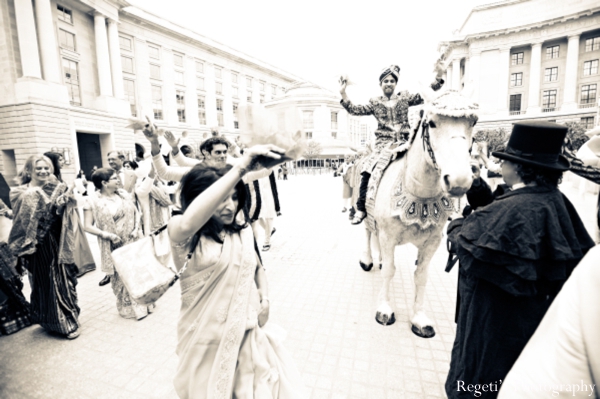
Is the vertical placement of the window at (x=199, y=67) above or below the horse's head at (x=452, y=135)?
above

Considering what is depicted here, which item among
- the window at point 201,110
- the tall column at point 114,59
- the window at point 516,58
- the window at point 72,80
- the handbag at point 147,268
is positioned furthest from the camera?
the window at point 516,58

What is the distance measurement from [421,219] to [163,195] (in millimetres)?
5509

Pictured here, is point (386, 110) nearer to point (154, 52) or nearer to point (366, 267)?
point (366, 267)

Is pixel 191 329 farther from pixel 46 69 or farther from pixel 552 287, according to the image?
pixel 46 69

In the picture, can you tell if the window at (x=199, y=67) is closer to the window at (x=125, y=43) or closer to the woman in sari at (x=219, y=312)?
the window at (x=125, y=43)

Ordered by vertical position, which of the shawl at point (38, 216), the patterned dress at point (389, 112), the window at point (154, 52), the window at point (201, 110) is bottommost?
the shawl at point (38, 216)

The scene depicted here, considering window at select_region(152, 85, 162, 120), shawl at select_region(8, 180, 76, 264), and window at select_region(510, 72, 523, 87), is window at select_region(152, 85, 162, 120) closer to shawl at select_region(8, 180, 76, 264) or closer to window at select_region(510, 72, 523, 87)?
shawl at select_region(8, 180, 76, 264)

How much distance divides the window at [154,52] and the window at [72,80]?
12809 millimetres

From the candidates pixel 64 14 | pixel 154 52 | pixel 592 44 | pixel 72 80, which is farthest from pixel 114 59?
pixel 592 44

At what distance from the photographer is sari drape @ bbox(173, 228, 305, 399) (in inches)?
62.7

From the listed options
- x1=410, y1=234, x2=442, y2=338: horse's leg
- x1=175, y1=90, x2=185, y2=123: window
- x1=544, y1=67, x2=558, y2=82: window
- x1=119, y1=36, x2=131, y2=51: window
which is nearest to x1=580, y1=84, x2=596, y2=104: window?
x1=544, y1=67, x2=558, y2=82: window

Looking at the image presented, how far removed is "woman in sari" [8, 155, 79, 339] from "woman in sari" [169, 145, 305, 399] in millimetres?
2999

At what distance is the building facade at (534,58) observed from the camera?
4203 cm

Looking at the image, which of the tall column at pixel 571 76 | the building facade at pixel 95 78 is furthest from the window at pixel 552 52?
the building facade at pixel 95 78
